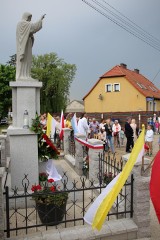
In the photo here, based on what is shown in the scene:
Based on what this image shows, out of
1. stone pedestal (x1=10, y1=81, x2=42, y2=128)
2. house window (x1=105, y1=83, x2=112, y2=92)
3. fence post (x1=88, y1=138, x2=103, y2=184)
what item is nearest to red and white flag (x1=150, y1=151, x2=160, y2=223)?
stone pedestal (x1=10, y1=81, x2=42, y2=128)

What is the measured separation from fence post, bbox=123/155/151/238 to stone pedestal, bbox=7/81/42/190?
2.61 m

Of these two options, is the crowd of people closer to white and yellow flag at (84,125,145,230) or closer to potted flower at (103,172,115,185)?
potted flower at (103,172,115,185)

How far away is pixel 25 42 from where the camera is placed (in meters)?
6.53

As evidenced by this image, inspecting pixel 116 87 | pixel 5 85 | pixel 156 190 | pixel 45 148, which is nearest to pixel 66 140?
pixel 45 148

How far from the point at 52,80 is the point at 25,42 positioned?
34.2 metres

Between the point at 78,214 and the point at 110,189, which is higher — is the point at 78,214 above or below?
below

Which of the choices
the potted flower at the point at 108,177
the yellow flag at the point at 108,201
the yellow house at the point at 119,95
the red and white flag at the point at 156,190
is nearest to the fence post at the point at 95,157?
the potted flower at the point at 108,177

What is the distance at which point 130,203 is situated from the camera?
5000 mm

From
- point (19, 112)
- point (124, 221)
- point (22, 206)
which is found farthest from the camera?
point (19, 112)

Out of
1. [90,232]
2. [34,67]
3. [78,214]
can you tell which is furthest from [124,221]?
[34,67]

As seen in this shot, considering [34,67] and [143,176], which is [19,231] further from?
[34,67]

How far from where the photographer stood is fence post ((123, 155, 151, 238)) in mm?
4695

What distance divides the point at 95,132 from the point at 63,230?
36.4 feet

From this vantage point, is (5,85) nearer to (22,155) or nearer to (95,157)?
(95,157)
